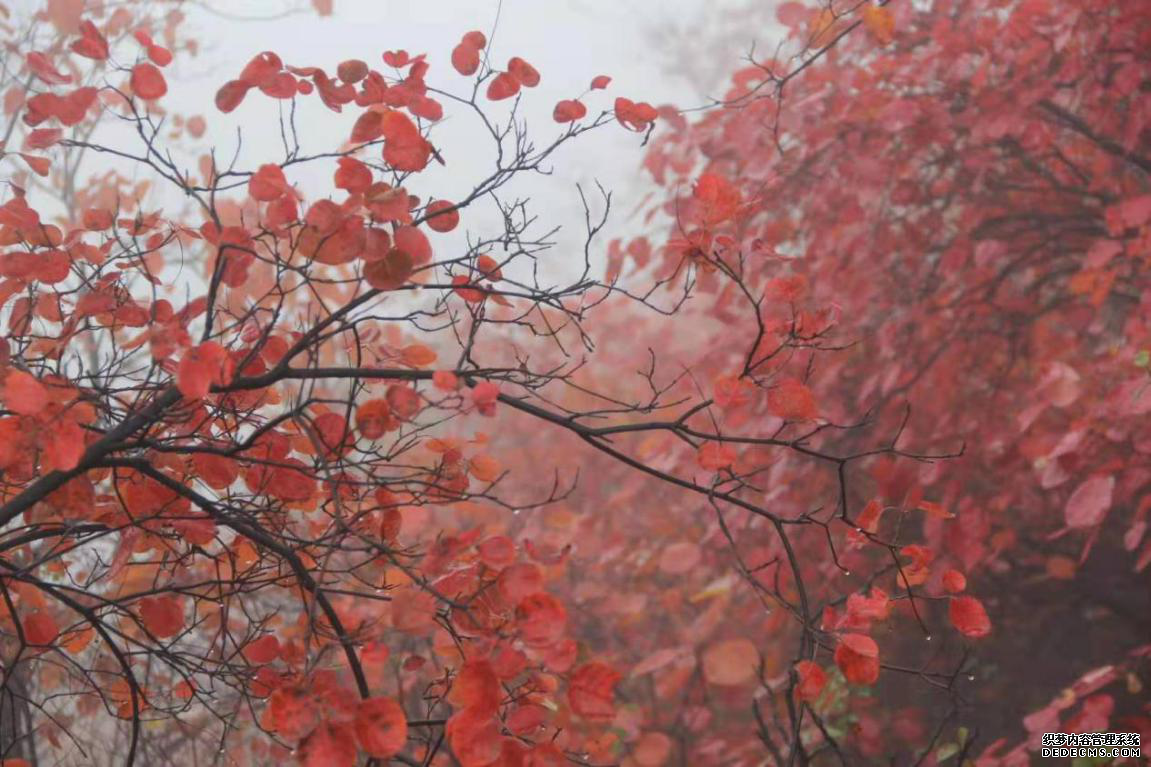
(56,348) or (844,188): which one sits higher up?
(844,188)

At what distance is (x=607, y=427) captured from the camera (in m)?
2.09

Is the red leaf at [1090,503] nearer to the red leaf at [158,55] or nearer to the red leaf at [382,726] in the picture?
the red leaf at [382,726]

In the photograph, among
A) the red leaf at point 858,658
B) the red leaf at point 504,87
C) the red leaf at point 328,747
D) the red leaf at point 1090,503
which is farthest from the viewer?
the red leaf at point 1090,503

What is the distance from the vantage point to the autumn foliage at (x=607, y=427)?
1236 mm

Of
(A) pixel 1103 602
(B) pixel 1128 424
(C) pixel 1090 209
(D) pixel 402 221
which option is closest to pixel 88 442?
(D) pixel 402 221

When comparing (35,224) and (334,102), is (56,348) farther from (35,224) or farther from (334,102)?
(334,102)

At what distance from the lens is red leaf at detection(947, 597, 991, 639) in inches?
55.1

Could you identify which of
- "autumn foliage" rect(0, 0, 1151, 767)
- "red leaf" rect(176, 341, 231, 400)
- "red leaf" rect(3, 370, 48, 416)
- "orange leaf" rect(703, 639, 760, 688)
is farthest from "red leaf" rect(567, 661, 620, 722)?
"orange leaf" rect(703, 639, 760, 688)

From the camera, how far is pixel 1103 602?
364cm

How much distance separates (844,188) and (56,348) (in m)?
2.44

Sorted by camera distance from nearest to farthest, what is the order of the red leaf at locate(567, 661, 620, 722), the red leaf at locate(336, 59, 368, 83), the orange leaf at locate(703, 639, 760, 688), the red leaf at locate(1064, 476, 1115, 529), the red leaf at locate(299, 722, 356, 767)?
1. the red leaf at locate(299, 722, 356, 767)
2. the red leaf at locate(567, 661, 620, 722)
3. the red leaf at locate(336, 59, 368, 83)
4. the red leaf at locate(1064, 476, 1115, 529)
5. the orange leaf at locate(703, 639, 760, 688)

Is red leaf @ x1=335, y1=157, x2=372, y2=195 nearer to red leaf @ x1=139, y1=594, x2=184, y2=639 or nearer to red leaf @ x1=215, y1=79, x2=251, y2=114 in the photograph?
red leaf @ x1=215, y1=79, x2=251, y2=114

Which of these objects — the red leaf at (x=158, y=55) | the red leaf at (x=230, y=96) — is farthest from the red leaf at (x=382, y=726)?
the red leaf at (x=158, y=55)

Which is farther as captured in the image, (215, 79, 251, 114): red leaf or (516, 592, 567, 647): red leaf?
(215, 79, 251, 114): red leaf
